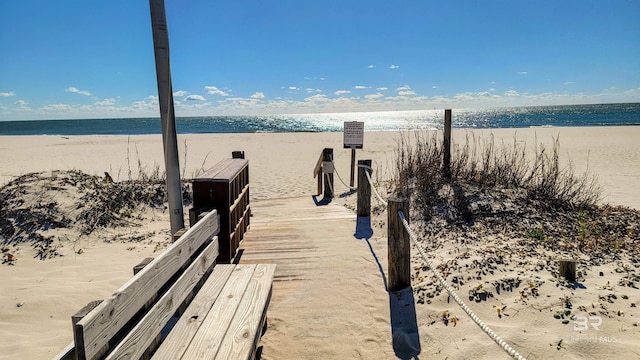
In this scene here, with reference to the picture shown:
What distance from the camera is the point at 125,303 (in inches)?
70.2

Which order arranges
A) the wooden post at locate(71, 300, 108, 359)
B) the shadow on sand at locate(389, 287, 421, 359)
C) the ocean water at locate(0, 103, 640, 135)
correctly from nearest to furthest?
the wooden post at locate(71, 300, 108, 359), the shadow on sand at locate(389, 287, 421, 359), the ocean water at locate(0, 103, 640, 135)

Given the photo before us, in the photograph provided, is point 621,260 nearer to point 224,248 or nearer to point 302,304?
point 302,304

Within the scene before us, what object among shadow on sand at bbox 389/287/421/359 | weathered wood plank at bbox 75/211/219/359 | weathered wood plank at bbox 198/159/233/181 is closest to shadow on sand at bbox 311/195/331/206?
weathered wood plank at bbox 198/159/233/181

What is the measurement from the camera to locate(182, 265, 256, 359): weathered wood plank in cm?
210

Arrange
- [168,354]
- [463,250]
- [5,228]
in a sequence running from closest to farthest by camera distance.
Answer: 1. [168,354]
2. [463,250]
3. [5,228]

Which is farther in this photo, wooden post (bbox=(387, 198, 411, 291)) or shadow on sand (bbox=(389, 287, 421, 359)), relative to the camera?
wooden post (bbox=(387, 198, 411, 291))

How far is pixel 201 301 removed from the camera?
2664 millimetres

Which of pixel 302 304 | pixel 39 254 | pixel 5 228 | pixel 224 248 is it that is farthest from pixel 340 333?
pixel 5 228

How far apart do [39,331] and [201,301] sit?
7.51 feet

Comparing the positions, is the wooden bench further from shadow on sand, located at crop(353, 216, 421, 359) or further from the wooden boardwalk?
shadow on sand, located at crop(353, 216, 421, 359)

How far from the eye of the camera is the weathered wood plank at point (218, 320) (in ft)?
6.88

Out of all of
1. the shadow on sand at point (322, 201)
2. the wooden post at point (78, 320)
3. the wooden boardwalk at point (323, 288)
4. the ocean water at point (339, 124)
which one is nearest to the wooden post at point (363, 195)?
the wooden boardwalk at point (323, 288)

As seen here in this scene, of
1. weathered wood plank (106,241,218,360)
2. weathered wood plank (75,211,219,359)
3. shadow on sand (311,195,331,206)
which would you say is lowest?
shadow on sand (311,195,331,206)

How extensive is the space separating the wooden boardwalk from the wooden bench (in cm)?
59
